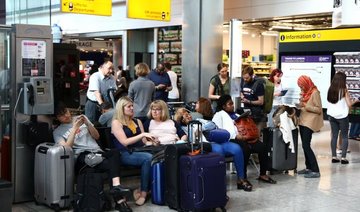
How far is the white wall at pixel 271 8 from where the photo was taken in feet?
43.7

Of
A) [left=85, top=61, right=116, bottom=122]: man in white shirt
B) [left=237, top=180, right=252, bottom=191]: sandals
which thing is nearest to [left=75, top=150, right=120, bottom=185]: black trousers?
[left=237, top=180, right=252, bottom=191]: sandals

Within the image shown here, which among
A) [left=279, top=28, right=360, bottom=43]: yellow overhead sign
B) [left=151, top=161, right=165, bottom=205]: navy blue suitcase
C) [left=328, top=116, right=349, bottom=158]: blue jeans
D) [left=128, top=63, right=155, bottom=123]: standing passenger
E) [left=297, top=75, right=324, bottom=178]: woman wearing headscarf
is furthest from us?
[left=279, top=28, right=360, bottom=43]: yellow overhead sign

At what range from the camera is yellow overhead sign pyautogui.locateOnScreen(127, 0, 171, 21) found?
11320mm

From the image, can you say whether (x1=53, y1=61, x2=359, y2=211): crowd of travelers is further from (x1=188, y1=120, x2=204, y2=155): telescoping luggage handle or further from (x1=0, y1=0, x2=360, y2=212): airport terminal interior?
(x1=188, y1=120, x2=204, y2=155): telescoping luggage handle

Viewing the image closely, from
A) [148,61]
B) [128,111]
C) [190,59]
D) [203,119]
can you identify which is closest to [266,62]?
→ [148,61]

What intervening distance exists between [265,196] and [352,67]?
23.2ft

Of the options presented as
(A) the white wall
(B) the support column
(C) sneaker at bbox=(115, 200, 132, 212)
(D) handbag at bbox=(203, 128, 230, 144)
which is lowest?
(C) sneaker at bbox=(115, 200, 132, 212)

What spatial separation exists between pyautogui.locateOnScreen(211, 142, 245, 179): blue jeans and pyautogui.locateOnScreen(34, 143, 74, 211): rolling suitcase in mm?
1779

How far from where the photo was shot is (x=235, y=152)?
20.1 ft

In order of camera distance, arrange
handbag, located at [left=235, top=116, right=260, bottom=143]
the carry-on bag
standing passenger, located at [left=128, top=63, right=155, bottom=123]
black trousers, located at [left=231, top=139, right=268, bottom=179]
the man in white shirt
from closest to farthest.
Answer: the carry-on bag → black trousers, located at [left=231, top=139, right=268, bottom=179] → handbag, located at [left=235, top=116, right=260, bottom=143] → standing passenger, located at [left=128, top=63, right=155, bottom=123] → the man in white shirt

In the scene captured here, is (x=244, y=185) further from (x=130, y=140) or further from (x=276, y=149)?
(x=130, y=140)

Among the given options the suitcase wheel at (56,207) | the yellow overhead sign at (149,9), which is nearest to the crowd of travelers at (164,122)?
the suitcase wheel at (56,207)

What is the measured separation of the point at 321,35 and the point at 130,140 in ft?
30.2

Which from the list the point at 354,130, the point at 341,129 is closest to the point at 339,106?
the point at 341,129
